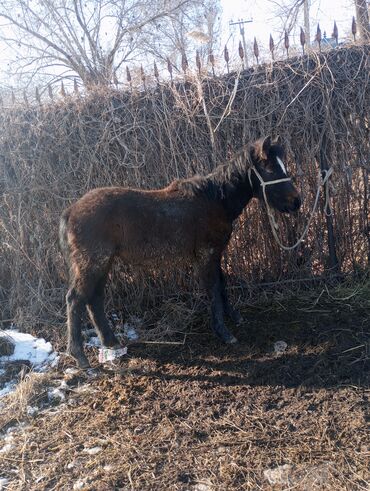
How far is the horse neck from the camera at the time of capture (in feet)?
13.6

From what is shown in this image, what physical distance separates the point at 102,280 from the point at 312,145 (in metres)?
3.06

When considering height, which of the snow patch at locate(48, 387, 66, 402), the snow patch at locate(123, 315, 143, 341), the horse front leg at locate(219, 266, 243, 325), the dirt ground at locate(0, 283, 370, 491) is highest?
the horse front leg at locate(219, 266, 243, 325)

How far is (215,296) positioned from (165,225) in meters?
0.97

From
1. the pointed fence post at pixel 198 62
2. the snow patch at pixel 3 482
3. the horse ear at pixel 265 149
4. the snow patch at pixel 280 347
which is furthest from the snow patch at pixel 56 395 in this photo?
the pointed fence post at pixel 198 62

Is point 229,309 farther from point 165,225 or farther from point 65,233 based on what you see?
point 65,233

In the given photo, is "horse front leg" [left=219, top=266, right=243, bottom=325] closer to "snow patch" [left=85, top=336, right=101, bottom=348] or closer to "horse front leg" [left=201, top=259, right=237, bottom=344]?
"horse front leg" [left=201, top=259, right=237, bottom=344]

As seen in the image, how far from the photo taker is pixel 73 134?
5.04 metres

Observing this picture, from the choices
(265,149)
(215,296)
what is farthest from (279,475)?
(265,149)

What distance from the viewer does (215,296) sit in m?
4.28

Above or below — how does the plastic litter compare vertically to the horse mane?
below

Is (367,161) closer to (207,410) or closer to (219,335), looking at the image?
(219,335)

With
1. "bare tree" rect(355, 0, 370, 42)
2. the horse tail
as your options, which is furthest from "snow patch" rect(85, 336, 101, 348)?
"bare tree" rect(355, 0, 370, 42)

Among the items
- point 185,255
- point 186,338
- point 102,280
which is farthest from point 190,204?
point 186,338

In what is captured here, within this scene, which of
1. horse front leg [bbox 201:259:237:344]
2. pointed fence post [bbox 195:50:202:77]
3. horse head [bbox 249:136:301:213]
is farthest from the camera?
pointed fence post [bbox 195:50:202:77]
